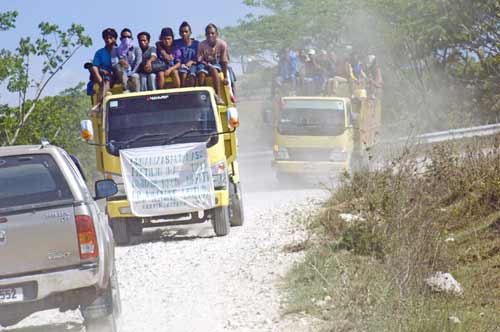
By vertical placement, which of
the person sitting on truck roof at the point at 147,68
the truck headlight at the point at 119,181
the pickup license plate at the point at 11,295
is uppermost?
the person sitting on truck roof at the point at 147,68

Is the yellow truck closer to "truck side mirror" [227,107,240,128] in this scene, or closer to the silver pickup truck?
"truck side mirror" [227,107,240,128]

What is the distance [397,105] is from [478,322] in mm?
31862

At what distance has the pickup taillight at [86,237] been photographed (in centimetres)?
766

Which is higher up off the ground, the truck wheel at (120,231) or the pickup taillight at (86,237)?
the pickup taillight at (86,237)

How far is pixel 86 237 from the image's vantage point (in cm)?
769

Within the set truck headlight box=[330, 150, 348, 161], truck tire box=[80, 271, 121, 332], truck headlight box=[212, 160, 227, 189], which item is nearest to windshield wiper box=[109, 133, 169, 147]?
truck headlight box=[212, 160, 227, 189]

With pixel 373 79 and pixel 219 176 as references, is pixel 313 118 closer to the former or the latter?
pixel 373 79

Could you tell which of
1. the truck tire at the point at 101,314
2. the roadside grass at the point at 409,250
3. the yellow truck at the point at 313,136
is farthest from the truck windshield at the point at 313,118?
the truck tire at the point at 101,314

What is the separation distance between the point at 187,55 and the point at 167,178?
2.71 m

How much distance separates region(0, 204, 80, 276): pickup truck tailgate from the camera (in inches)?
297

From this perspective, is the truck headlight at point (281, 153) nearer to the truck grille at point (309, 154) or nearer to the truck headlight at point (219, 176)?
the truck grille at point (309, 154)

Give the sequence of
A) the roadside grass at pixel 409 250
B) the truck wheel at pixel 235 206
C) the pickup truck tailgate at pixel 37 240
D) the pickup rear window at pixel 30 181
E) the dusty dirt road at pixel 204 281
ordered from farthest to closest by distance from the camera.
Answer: the truck wheel at pixel 235 206, the dusty dirt road at pixel 204 281, the roadside grass at pixel 409 250, the pickup rear window at pixel 30 181, the pickup truck tailgate at pixel 37 240

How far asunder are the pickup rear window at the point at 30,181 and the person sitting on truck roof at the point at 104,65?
25.9 feet

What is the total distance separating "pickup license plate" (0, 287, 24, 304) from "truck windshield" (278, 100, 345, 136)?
15772 millimetres
